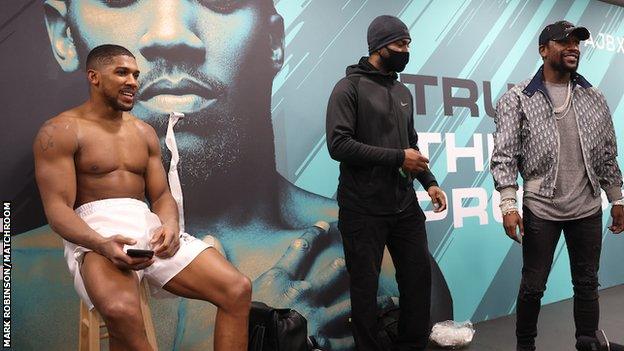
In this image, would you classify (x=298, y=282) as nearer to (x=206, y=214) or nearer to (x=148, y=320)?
(x=206, y=214)

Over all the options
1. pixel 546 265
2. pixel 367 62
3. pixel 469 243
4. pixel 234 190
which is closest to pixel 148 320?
pixel 234 190

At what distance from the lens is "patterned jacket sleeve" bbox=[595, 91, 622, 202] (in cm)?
240

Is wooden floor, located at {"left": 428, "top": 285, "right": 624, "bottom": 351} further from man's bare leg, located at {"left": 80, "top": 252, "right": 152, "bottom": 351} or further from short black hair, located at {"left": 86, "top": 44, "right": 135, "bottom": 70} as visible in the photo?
short black hair, located at {"left": 86, "top": 44, "right": 135, "bottom": 70}

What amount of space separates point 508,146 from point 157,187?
1457 millimetres

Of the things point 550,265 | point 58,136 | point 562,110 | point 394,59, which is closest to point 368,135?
point 394,59

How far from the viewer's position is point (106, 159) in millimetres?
1932

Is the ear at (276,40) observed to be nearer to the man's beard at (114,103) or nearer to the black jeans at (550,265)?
the man's beard at (114,103)

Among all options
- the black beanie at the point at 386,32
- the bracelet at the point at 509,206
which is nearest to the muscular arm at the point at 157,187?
the black beanie at the point at 386,32

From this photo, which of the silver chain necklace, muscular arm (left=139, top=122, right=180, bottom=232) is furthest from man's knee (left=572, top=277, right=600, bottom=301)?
muscular arm (left=139, top=122, right=180, bottom=232)

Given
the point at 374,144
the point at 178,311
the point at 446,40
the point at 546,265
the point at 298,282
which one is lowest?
the point at 178,311

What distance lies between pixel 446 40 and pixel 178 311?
2.24m

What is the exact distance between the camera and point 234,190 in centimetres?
264

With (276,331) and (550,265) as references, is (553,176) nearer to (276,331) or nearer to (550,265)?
(550,265)

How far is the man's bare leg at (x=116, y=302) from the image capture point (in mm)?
1664
